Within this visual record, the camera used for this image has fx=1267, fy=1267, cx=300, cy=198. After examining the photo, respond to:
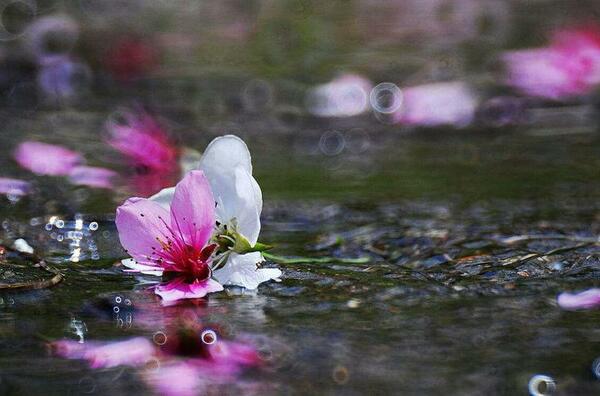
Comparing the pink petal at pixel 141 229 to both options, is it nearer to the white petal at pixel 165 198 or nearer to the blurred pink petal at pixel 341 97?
the white petal at pixel 165 198

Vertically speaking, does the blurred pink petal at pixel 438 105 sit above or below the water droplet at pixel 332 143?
above

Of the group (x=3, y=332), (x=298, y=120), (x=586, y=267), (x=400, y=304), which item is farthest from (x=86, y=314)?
(x=298, y=120)

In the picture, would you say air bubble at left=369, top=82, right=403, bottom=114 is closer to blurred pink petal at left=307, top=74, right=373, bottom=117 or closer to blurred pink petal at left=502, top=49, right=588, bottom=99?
blurred pink petal at left=307, top=74, right=373, bottom=117

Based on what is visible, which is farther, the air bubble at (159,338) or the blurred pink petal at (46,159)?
the blurred pink petal at (46,159)

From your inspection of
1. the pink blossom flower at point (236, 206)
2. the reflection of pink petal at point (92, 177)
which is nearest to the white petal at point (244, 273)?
the pink blossom flower at point (236, 206)

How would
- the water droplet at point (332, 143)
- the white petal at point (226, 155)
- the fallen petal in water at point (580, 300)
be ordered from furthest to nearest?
the water droplet at point (332, 143) < the white petal at point (226, 155) < the fallen petal in water at point (580, 300)
